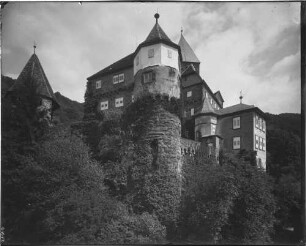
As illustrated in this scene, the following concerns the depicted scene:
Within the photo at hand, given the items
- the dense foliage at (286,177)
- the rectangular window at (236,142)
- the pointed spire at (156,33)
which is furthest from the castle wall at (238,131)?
the pointed spire at (156,33)

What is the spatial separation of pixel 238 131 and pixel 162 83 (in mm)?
3448

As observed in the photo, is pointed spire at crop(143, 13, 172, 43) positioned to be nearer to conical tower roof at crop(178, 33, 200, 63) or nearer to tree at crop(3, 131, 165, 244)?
conical tower roof at crop(178, 33, 200, 63)

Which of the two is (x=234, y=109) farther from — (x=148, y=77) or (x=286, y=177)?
(x=148, y=77)

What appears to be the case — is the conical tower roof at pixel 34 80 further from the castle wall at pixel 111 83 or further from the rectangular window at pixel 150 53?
the rectangular window at pixel 150 53

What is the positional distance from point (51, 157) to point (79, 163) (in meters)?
1.07

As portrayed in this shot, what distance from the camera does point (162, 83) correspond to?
1308cm

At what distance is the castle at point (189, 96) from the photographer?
10656 millimetres

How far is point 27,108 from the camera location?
10.1 m

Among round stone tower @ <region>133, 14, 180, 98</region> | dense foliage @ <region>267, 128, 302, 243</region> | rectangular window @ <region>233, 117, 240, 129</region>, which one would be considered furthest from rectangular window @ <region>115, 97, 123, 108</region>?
dense foliage @ <region>267, 128, 302, 243</region>

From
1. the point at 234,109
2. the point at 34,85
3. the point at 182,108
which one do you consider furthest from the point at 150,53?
the point at 34,85

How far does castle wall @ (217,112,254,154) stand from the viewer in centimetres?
1102

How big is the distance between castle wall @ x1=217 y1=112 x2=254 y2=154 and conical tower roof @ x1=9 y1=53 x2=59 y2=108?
567 centimetres

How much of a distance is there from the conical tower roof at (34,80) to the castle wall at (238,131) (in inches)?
223

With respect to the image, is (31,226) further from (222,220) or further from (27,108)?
(222,220)
